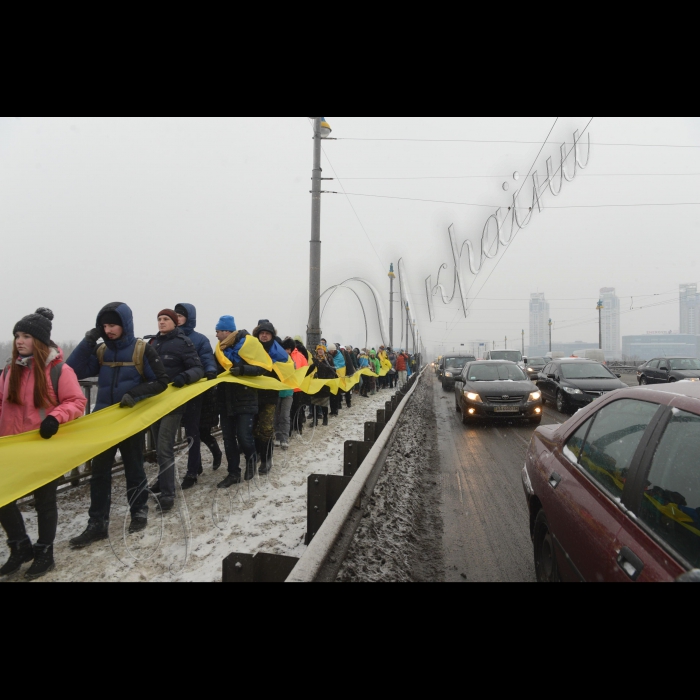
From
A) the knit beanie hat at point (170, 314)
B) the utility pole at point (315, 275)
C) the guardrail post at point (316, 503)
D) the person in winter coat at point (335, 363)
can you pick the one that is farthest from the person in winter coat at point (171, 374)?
the person in winter coat at point (335, 363)

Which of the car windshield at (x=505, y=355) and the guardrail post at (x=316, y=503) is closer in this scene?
the guardrail post at (x=316, y=503)

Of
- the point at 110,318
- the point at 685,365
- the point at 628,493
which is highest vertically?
the point at 110,318

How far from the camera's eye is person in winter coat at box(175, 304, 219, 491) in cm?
519

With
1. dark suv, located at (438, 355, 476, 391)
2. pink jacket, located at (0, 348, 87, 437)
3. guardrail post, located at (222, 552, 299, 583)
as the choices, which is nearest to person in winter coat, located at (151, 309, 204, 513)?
pink jacket, located at (0, 348, 87, 437)

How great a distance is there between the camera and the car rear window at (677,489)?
5.78 feet

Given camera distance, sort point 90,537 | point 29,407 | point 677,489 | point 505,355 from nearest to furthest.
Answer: point 677,489 → point 29,407 → point 90,537 → point 505,355

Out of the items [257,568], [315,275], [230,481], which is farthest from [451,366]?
[257,568]

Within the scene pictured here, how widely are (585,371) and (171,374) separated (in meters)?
11.7

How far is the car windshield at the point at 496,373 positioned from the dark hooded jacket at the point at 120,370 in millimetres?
8810

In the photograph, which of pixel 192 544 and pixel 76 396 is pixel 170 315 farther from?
pixel 192 544

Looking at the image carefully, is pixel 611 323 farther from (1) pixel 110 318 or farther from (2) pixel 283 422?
(1) pixel 110 318

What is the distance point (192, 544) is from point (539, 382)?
13.0 m

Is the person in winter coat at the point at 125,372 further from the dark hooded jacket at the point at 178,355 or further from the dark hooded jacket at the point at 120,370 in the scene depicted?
the dark hooded jacket at the point at 178,355

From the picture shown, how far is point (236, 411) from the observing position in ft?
17.9
